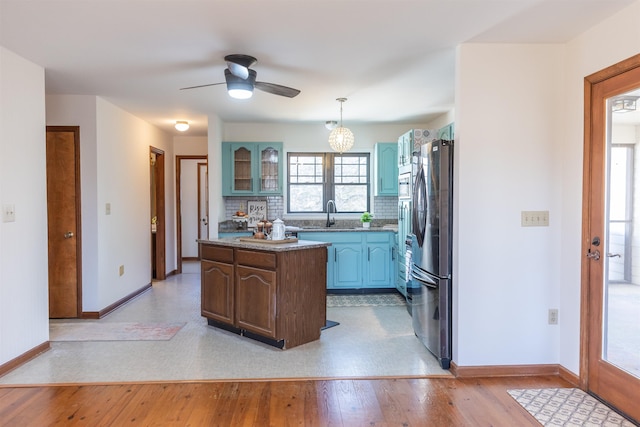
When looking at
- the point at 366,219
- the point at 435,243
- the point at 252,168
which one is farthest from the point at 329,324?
the point at 252,168

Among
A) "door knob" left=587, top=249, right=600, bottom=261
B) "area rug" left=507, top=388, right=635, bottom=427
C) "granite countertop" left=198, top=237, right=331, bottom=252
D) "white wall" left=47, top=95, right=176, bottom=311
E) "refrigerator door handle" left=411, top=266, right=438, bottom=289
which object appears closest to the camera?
"area rug" left=507, top=388, right=635, bottom=427

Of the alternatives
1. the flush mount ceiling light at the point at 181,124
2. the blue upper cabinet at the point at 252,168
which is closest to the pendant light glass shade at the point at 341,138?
the blue upper cabinet at the point at 252,168

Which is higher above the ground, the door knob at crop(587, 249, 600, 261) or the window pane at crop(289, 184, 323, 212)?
the window pane at crop(289, 184, 323, 212)

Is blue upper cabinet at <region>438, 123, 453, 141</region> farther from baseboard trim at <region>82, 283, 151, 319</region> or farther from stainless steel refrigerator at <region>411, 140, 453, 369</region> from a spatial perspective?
baseboard trim at <region>82, 283, 151, 319</region>

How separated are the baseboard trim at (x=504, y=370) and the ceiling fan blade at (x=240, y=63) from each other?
2.64 metres

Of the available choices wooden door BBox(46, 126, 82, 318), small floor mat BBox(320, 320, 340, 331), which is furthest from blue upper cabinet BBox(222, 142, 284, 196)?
small floor mat BBox(320, 320, 340, 331)

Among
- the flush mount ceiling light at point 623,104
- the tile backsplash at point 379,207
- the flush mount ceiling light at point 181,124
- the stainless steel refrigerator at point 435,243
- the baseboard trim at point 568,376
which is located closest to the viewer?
the flush mount ceiling light at point 623,104

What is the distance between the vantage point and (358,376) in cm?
292

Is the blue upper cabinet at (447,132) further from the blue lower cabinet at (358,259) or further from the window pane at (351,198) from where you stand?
the window pane at (351,198)

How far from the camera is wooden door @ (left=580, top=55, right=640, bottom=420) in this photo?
94.9 inches

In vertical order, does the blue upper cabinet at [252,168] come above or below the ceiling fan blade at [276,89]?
below

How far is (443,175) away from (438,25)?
1.03m

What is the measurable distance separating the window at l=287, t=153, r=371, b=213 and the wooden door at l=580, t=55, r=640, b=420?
366cm

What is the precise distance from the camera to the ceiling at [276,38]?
2.37 m
